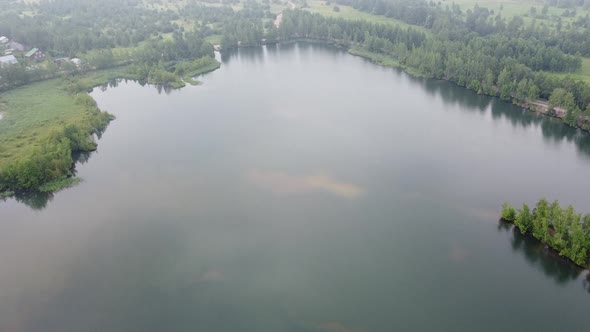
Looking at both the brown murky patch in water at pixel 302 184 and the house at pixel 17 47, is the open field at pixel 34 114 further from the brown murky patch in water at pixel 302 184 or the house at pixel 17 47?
the brown murky patch in water at pixel 302 184

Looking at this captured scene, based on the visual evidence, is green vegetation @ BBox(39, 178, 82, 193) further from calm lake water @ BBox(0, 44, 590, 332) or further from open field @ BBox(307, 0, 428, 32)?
open field @ BBox(307, 0, 428, 32)

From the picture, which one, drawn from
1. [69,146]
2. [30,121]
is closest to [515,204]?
[69,146]

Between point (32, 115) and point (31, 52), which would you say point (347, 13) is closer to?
point (31, 52)

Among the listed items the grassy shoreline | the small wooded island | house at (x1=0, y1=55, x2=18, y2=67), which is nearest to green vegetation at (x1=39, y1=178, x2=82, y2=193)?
the grassy shoreline

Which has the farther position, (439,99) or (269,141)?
(439,99)

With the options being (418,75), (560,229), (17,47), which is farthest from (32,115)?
→ (560,229)

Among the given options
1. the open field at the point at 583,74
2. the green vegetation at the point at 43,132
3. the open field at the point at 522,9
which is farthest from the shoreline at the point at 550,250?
the open field at the point at 522,9

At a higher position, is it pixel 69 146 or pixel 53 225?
pixel 69 146

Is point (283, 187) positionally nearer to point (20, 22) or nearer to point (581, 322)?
point (581, 322)
